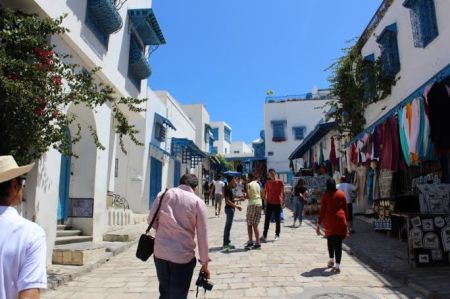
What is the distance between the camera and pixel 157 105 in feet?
72.9

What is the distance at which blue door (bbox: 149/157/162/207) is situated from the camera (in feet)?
68.8

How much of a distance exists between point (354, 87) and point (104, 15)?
8.86 metres

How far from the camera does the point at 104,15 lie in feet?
36.4

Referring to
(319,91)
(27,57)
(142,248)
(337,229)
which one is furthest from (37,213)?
(319,91)

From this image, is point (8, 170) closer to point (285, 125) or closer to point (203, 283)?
point (203, 283)

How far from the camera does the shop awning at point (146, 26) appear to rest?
46.8ft

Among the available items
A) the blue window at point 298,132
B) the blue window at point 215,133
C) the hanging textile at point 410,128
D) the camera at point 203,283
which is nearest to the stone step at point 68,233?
the camera at point 203,283

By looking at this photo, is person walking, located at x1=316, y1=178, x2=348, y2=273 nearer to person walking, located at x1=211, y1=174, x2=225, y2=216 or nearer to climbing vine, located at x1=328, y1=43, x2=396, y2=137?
climbing vine, located at x1=328, y1=43, x2=396, y2=137

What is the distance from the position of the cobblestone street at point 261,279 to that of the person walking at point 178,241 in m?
2.20

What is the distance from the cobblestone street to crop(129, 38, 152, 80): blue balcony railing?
7319 millimetres

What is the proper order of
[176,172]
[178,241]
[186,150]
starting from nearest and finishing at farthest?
[178,241]
[176,172]
[186,150]

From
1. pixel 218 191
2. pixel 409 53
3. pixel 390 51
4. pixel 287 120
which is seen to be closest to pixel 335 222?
pixel 409 53

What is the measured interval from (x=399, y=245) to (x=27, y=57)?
29.6ft

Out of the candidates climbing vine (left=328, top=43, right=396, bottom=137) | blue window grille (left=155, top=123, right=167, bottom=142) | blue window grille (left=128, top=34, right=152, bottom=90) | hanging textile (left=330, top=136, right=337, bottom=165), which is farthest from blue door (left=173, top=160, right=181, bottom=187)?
climbing vine (left=328, top=43, right=396, bottom=137)
